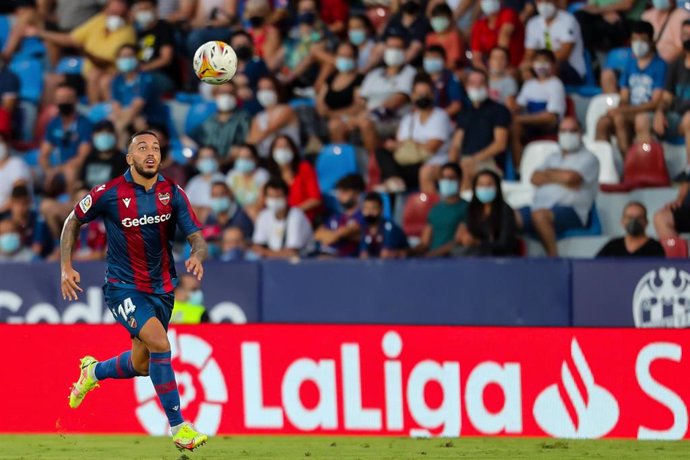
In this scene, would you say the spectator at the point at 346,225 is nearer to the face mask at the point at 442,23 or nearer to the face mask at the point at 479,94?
the face mask at the point at 479,94

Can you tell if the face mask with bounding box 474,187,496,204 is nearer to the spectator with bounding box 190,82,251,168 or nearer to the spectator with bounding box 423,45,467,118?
the spectator with bounding box 423,45,467,118

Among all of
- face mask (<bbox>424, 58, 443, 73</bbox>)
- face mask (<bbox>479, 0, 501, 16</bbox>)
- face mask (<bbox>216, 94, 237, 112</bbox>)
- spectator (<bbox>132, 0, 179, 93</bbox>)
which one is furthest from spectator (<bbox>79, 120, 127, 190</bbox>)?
face mask (<bbox>479, 0, 501, 16</bbox>)

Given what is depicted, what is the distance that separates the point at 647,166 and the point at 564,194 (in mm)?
964

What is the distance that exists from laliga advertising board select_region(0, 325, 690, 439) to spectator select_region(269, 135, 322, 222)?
388 cm

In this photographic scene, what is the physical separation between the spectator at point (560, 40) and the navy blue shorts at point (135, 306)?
299 inches

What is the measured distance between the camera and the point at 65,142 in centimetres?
1858

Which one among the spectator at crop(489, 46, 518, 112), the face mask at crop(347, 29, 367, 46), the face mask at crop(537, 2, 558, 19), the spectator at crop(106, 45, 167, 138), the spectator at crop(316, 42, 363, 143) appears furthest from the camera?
the spectator at crop(106, 45, 167, 138)

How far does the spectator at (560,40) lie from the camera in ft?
55.6

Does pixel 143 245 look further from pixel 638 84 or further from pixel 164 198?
pixel 638 84

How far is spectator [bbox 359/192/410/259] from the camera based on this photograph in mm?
15711

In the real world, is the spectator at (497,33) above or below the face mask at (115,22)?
below

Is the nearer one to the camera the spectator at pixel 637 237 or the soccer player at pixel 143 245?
the soccer player at pixel 143 245

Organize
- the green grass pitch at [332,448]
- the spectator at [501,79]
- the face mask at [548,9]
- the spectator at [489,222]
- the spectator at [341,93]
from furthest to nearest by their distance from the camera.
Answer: the spectator at [341,93]
the face mask at [548,9]
the spectator at [501,79]
the spectator at [489,222]
the green grass pitch at [332,448]

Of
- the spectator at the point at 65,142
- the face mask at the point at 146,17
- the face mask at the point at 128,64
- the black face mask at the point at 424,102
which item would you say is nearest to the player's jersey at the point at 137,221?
the black face mask at the point at 424,102
